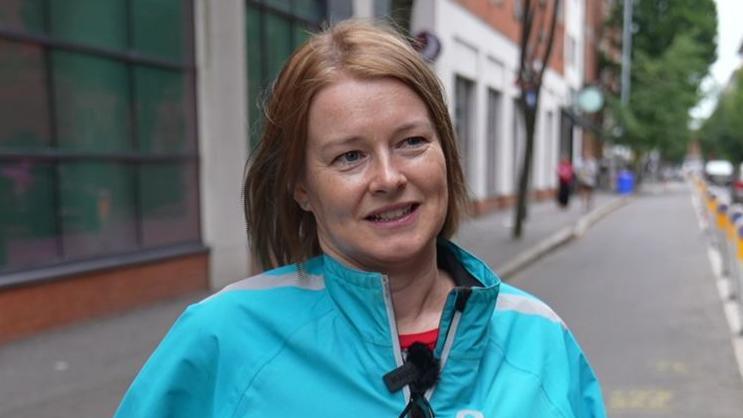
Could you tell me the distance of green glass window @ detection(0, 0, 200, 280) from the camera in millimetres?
6168

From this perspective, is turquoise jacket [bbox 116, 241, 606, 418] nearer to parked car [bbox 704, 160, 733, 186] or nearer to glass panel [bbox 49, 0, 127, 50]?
glass panel [bbox 49, 0, 127, 50]

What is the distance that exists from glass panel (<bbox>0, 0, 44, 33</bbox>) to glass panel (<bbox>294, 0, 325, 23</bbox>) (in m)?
4.52

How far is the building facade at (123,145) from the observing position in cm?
618

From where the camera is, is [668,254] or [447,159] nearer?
[447,159]

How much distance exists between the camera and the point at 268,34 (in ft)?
31.6

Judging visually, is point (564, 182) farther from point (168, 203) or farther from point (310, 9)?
point (168, 203)

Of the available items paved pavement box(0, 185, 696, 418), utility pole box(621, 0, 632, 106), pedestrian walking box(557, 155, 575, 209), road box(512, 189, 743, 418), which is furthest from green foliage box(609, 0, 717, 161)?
paved pavement box(0, 185, 696, 418)

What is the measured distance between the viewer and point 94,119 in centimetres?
698

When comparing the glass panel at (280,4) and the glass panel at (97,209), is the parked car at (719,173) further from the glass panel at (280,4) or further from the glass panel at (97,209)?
the glass panel at (97,209)

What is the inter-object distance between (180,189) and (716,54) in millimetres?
53662

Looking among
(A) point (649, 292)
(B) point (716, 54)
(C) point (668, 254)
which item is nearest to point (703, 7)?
(B) point (716, 54)

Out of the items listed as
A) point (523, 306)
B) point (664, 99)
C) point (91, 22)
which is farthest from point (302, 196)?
point (664, 99)

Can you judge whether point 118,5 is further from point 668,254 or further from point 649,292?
point 668,254

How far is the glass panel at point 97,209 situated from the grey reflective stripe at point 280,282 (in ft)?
19.1
